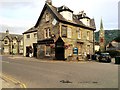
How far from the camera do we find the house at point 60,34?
4009cm

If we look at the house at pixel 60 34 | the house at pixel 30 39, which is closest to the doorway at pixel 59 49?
the house at pixel 60 34

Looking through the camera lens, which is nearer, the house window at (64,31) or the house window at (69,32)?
the house window at (64,31)

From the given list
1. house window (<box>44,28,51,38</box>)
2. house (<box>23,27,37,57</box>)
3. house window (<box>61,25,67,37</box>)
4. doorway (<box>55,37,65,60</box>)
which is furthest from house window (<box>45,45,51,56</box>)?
house (<box>23,27,37,57</box>)

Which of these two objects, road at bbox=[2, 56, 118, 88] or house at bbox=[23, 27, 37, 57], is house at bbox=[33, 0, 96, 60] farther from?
road at bbox=[2, 56, 118, 88]

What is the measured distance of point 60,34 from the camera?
1563 inches

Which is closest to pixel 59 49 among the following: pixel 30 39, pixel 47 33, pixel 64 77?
pixel 47 33

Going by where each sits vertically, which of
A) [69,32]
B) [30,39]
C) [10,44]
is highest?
[69,32]

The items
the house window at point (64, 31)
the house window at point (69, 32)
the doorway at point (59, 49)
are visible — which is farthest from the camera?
the house window at point (69, 32)

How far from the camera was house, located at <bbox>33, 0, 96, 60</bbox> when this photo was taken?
40.1 m

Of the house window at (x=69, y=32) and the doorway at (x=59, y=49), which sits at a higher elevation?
the house window at (x=69, y=32)

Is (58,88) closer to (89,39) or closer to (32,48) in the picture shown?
(89,39)

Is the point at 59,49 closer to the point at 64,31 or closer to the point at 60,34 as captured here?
the point at 60,34

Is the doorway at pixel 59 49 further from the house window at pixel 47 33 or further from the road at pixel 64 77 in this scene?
the road at pixel 64 77

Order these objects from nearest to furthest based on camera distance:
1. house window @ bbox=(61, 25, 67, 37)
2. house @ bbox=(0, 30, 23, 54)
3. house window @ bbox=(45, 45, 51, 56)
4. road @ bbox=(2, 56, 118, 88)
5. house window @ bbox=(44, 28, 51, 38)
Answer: road @ bbox=(2, 56, 118, 88)
house window @ bbox=(61, 25, 67, 37)
house window @ bbox=(45, 45, 51, 56)
house window @ bbox=(44, 28, 51, 38)
house @ bbox=(0, 30, 23, 54)
